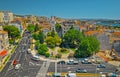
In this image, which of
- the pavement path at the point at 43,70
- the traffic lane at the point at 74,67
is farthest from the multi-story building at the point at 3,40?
the traffic lane at the point at 74,67

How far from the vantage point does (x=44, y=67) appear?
2052 inches

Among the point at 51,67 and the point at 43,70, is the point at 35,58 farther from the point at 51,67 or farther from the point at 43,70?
the point at 43,70

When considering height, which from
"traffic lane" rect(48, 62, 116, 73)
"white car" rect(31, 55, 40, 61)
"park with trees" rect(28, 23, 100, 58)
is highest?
"park with trees" rect(28, 23, 100, 58)

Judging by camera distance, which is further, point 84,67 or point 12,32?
point 12,32

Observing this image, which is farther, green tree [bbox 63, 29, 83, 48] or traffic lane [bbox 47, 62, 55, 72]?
green tree [bbox 63, 29, 83, 48]

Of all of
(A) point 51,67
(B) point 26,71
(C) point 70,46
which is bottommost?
(B) point 26,71

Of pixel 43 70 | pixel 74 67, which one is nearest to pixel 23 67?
pixel 43 70

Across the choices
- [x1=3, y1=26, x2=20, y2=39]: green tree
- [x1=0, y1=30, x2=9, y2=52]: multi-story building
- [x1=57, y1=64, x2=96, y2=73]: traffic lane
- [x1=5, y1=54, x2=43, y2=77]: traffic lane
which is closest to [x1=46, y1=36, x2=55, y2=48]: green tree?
[x1=0, y1=30, x2=9, y2=52]: multi-story building

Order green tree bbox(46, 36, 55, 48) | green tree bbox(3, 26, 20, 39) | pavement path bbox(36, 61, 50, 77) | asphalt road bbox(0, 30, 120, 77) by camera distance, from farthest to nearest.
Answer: green tree bbox(3, 26, 20, 39), green tree bbox(46, 36, 55, 48), asphalt road bbox(0, 30, 120, 77), pavement path bbox(36, 61, 50, 77)

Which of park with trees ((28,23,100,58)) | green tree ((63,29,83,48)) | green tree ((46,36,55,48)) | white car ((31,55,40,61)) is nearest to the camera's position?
white car ((31,55,40,61))

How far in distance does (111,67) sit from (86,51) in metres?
10.5

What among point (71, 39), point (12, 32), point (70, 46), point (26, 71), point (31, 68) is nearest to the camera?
point (26, 71)

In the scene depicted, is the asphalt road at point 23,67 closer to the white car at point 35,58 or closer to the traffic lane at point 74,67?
the white car at point 35,58

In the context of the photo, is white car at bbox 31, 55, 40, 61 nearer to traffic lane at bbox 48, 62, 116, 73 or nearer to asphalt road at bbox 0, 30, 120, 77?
asphalt road at bbox 0, 30, 120, 77
